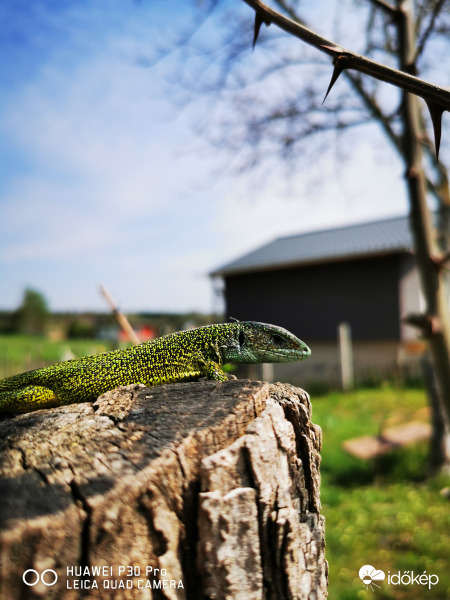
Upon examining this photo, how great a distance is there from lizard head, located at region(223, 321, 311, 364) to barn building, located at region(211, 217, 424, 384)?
18180mm

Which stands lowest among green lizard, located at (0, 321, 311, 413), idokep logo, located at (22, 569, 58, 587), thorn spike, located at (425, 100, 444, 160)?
idokep logo, located at (22, 569, 58, 587)

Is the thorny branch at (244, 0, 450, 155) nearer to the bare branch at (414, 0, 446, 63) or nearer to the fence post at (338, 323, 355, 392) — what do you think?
the bare branch at (414, 0, 446, 63)

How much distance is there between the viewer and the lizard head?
3018mm

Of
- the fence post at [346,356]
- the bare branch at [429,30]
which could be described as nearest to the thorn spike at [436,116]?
the bare branch at [429,30]

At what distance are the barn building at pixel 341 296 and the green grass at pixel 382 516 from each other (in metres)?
9.22

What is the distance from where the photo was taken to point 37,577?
5.51ft

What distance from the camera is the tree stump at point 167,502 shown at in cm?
172

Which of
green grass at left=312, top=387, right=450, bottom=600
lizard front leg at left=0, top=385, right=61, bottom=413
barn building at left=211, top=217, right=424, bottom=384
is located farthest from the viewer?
barn building at left=211, top=217, right=424, bottom=384

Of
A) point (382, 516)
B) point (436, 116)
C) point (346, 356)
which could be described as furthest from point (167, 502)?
point (346, 356)

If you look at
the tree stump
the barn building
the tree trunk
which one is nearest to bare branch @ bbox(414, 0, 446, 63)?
the tree trunk

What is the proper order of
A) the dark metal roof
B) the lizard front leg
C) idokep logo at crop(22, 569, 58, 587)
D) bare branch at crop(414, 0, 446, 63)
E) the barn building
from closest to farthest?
idokep logo at crop(22, 569, 58, 587), the lizard front leg, bare branch at crop(414, 0, 446, 63), the barn building, the dark metal roof

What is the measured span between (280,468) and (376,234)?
87.5 ft

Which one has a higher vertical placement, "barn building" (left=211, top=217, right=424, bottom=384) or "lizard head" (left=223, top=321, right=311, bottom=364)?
"barn building" (left=211, top=217, right=424, bottom=384)

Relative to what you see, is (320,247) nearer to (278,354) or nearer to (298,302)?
(298,302)
